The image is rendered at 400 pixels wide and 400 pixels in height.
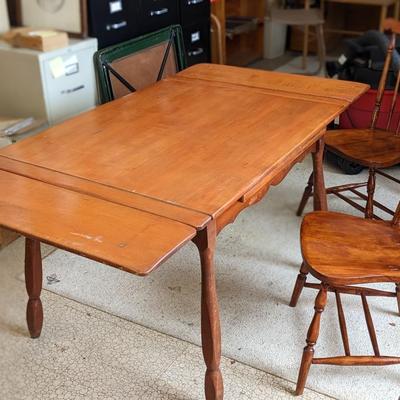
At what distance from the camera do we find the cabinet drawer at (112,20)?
291cm

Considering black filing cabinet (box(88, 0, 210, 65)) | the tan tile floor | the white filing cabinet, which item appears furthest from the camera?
black filing cabinet (box(88, 0, 210, 65))

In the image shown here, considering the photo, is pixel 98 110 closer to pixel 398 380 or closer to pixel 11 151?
pixel 11 151

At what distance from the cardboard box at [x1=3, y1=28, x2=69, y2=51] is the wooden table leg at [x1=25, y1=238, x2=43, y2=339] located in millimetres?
1217

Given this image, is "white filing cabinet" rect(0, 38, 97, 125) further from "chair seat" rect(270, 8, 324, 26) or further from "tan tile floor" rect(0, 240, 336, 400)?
→ "chair seat" rect(270, 8, 324, 26)

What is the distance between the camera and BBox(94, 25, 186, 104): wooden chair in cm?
218

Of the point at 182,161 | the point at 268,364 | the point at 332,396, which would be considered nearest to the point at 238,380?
the point at 268,364

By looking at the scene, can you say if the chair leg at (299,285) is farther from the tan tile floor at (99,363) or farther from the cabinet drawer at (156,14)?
the cabinet drawer at (156,14)

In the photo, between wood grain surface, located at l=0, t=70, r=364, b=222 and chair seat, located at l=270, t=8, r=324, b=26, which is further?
chair seat, located at l=270, t=8, r=324, b=26

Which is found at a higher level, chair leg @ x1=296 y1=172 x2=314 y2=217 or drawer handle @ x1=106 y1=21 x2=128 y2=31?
drawer handle @ x1=106 y1=21 x2=128 y2=31

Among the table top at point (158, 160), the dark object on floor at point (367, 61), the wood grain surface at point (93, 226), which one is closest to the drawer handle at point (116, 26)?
the table top at point (158, 160)

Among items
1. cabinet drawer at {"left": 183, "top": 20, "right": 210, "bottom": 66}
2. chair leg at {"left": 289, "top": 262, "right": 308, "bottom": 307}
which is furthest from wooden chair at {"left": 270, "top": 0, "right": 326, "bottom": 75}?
chair leg at {"left": 289, "top": 262, "right": 308, "bottom": 307}

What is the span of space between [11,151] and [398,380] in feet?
4.40

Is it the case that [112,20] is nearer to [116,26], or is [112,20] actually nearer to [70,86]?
[116,26]

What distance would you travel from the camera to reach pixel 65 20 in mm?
2932
